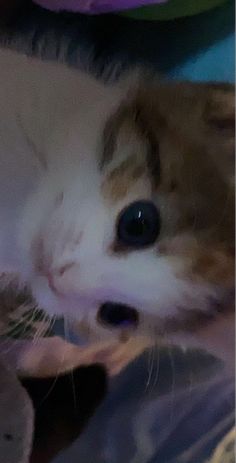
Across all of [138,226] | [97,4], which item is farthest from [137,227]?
[97,4]

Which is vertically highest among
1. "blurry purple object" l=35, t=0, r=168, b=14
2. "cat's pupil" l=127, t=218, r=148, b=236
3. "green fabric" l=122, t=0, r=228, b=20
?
"blurry purple object" l=35, t=0, r=168, b=14

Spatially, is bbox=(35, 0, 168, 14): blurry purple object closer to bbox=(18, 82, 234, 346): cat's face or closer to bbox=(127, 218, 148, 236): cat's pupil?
bbox=(18, 82, 234, 346): cat's face

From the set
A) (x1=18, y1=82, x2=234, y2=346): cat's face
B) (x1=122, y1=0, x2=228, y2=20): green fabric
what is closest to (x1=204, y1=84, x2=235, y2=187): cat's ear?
(x1=18, y1=82, x2=234, y2=346): cat's face

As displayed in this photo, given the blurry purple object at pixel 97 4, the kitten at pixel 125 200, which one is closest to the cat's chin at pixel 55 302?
the kitten at pixel 125 200

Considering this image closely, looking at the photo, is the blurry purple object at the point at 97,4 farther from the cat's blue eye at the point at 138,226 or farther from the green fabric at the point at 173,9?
the cat's blue eye at the point at 138,226

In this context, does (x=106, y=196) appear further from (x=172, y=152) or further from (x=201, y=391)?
(x=201, y=391)

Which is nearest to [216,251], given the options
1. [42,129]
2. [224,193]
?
[224,193]
